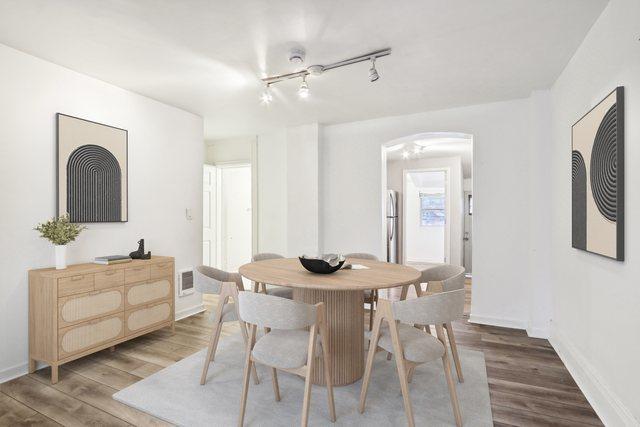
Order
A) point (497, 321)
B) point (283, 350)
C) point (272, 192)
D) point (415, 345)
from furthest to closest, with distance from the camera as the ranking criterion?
point (272, 192) → point (497, 321) → point (415, 345) → point (283, 350)

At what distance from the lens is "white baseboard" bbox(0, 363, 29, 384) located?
8.11ft

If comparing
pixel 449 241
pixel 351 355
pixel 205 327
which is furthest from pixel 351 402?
pixel 449 241

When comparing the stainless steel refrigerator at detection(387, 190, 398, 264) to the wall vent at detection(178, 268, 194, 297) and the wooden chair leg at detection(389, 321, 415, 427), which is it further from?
the wooden chair leg at detection(389, 321, 415, 427)

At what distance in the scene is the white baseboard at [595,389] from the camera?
1814 millimetres

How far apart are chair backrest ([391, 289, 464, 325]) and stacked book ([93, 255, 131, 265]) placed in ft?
8.10

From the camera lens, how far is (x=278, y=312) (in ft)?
5.74

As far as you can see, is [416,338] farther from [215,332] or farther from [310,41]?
[310,41]

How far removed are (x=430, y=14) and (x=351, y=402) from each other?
2.52 meters

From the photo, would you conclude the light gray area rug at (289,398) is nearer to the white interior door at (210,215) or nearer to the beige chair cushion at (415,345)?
the beige chair cushion at (415,345)

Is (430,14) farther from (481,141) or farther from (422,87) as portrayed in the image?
(481,141)

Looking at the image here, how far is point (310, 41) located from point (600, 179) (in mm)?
2062

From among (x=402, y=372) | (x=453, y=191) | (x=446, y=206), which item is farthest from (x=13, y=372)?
(x=453, y=191)

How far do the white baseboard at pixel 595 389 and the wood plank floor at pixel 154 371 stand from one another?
0.16ft

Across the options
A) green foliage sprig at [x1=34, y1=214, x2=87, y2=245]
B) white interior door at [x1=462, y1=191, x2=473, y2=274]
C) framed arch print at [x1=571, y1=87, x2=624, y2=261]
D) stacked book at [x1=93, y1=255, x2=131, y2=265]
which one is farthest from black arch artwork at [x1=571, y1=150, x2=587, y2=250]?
white interior door at [x1=462, y1=191, x2=473, y2=274]
